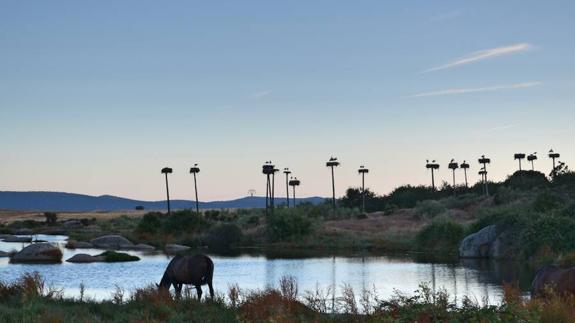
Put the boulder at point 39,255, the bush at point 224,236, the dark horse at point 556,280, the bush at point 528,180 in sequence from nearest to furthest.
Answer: the dark horse at point 556,280 < the boulder at point 39,255 < the bush at point 224,236 < the bush at point 528,180

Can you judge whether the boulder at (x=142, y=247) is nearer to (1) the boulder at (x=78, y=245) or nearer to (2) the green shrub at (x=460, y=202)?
(1) the boulder at (x=78, y=245)

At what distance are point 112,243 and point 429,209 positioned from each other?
1479 inches

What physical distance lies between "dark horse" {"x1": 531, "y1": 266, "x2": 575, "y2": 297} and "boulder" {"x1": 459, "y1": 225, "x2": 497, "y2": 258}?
104 ft

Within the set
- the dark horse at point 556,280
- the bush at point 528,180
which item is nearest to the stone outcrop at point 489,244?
the dark horse at point 556,280

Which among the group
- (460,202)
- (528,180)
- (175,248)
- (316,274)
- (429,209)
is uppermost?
(528,180)

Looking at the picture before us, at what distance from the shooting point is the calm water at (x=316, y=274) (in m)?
33.9

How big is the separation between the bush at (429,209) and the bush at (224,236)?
2447cm

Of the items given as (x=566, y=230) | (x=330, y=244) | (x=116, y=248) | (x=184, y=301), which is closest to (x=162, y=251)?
(x=116, y=248)

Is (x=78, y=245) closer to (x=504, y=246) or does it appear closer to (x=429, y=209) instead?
(x=504, y=246)

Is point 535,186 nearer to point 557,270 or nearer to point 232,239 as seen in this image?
point 232,239

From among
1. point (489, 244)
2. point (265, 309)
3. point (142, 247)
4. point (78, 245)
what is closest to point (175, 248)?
point (142, 247)

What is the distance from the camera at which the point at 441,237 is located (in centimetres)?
5975

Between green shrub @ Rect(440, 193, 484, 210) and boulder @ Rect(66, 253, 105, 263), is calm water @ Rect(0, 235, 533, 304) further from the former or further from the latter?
green shrub @ Rect(440, 193, 484, 210)

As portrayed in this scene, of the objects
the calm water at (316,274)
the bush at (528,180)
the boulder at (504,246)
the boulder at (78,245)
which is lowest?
the calm water at (316,274)
